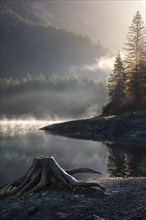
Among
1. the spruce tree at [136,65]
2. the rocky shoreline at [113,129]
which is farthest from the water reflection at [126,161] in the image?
the spruce tree at [136,65]

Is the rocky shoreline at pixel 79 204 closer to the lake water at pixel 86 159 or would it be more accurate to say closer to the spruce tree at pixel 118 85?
the lake water at pixel 86 159

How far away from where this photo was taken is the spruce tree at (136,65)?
83.0 meters

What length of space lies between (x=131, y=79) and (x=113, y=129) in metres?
14.9

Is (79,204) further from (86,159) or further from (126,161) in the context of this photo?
(86,159)

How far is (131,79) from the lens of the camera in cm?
8381

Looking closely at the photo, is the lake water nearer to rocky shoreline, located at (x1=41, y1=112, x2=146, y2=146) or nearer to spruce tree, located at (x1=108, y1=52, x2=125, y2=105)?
rocky shoreline, located at (x1=41, y1=112, x2=146, y2=146)

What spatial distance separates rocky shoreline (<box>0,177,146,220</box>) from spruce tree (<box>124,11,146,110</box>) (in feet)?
209

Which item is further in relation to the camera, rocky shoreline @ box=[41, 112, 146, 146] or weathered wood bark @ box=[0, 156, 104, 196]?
rocky shoreline @ box=[41, 112, 146, 146]

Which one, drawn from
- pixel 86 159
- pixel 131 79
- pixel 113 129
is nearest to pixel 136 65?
pixel 131 79

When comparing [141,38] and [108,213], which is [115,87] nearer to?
[141,38]

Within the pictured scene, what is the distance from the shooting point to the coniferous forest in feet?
272

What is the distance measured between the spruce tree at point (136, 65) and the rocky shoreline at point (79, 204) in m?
63.6

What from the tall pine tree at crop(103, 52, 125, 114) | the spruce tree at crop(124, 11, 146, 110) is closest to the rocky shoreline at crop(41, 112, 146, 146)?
the tall pine tree at crop(103, 52, 125, 114)

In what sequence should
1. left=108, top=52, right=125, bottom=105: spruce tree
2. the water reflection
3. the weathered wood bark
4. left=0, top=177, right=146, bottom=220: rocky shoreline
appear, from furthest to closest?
1. left=108, top=52, right=125, bottom=105: spruce tree
2. the water reflection
3. the weathered wood bark
4. left=0, top=177, right=146, bottom=220: rocky shoreline
